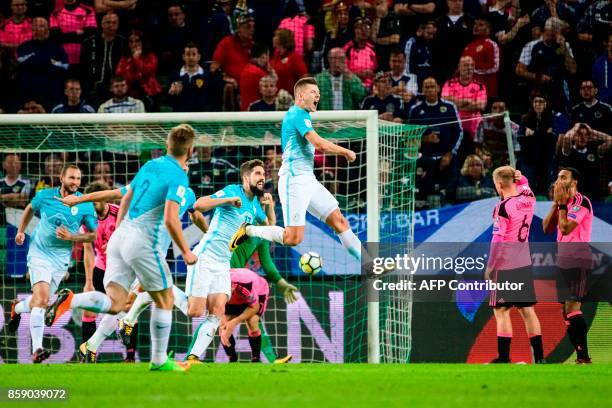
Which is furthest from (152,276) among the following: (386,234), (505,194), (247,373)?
(386,234)

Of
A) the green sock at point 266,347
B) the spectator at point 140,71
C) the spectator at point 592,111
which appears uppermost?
the spectator at point 140,71

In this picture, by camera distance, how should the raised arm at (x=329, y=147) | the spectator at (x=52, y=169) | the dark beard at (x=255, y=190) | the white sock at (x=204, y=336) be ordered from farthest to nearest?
the spectator at (x=52, y=169) → the dark beard at (x=255, y=190) → the white sock at (x=204, y=336) → the raised arm at (x=329, y=147)

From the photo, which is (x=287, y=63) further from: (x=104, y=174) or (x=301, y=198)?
(x=301, y=198)

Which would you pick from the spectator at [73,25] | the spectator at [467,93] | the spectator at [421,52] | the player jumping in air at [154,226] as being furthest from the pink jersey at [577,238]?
the spectator at [73,25]

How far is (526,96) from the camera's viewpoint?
54.1 feet

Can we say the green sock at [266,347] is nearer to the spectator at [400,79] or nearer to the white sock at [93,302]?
the white sock at [93,302]

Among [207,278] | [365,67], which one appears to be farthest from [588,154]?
[207,278]

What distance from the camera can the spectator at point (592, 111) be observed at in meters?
15.1

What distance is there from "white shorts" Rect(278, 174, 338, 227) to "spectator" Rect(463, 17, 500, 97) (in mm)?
6222

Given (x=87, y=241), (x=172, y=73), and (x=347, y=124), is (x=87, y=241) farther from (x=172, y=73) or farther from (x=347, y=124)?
(x=172, y=73)

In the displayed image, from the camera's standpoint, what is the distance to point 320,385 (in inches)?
315

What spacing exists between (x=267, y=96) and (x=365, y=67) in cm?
181

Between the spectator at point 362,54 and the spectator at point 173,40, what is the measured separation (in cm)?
286

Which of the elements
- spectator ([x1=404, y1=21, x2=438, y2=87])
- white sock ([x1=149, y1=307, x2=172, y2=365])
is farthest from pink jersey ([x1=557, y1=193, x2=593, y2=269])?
white sock ([x1=149, y1=307, x2=172, y2=365])
